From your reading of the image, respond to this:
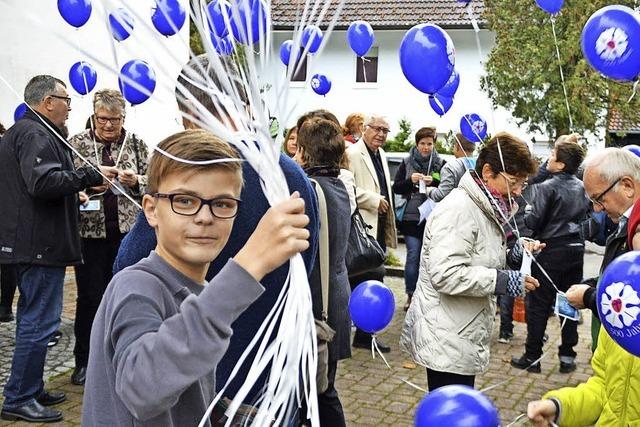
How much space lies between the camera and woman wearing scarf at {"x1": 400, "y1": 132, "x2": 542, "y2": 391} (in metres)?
3.60

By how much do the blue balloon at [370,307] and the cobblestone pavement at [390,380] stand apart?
997 millimetres

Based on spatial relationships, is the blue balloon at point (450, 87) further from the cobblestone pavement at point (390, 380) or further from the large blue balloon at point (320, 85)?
the large blue balloon at point (320, 85)

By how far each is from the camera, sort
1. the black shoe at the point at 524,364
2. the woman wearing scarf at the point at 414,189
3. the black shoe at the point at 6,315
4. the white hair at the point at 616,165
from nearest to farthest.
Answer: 1. the white hair at the point at 616,165
2. the black shoe at the point at 524,364
3. the black shoe at the point at 6,315
4. the woman wearing scarf at the point at 414,189

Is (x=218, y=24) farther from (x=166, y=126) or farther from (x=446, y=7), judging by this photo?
(x=446, y=7)

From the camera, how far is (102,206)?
517 cm

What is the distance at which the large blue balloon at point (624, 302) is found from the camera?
6.23 feet

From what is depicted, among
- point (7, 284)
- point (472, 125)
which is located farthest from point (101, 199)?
point (472, 125)

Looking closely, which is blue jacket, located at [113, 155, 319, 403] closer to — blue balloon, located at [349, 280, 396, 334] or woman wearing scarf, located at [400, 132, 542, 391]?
woman wearing scarf, located at [400, 132, 542, 391]

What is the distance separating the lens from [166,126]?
12.0 metres

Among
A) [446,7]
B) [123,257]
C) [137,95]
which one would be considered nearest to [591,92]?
[446,7]

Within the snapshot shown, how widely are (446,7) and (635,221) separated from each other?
66.7ft

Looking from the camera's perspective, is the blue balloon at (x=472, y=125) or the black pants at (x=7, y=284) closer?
the blue balloon at (x=472, y=125)

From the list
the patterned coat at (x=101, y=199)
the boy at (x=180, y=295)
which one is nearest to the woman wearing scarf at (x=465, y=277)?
the boy at (x=180, y=295)

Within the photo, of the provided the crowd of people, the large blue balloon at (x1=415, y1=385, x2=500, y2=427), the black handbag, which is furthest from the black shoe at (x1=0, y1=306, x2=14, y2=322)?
the large blue balloon at (x1=415, y1=385, x2=500, y2=427)
